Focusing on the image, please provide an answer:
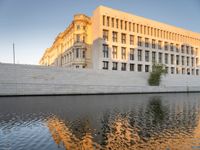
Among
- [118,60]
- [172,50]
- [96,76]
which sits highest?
[172,50]

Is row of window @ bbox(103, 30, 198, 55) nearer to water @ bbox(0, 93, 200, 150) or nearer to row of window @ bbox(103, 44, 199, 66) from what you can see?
row of window @ bbox(103, 44, 199, 66)

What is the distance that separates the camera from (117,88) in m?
48.9

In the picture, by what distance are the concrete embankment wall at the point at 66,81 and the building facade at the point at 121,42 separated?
21.1 ft

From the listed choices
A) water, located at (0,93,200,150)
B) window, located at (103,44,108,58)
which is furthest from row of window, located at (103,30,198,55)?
water, located at (0,93,200,150)

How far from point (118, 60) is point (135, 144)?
4805 cm

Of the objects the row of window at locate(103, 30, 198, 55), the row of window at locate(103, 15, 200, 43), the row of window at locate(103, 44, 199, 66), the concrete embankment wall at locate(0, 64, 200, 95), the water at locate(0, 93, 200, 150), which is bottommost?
the water at locate(0, 93, 200, 150)

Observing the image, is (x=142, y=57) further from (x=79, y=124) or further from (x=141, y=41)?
(x=79, y=124)

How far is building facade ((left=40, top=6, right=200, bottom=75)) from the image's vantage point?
182 ft

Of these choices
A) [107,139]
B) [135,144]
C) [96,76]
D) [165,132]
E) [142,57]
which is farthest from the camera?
[142,57]

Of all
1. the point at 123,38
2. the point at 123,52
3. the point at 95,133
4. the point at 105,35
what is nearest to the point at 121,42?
the point at 123,38

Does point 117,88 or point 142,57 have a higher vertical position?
point 142,57

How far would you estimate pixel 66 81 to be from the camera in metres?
43.1

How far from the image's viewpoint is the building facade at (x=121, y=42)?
182ft

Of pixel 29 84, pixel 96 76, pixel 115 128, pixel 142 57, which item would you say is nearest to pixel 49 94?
pixel 29 84
